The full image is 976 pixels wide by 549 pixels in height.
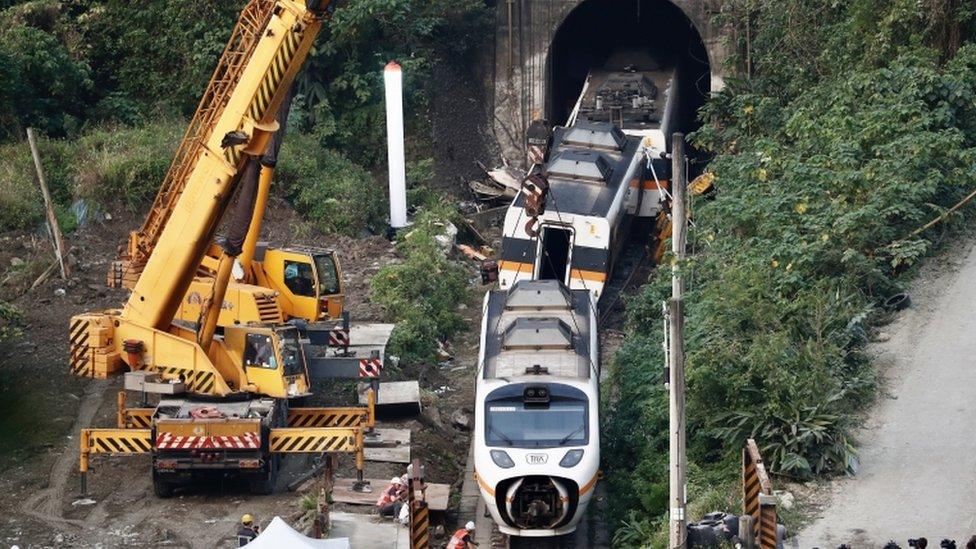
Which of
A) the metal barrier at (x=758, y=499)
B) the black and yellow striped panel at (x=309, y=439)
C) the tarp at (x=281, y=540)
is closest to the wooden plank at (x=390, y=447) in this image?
the black and yellow striped panel at (x=309, y=439)

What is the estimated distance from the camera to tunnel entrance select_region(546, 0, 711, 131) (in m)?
42.6

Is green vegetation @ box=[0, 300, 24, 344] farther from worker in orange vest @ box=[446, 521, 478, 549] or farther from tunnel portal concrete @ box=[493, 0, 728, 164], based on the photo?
tunnel portal concrete @ box=[493, 0, 728, 164]

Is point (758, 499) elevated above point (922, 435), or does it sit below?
above

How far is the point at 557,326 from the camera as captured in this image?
23281 millimetres

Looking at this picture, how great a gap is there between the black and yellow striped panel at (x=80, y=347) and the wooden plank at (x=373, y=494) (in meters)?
4.16

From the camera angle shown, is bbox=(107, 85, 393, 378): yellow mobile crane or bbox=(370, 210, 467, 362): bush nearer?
bbox=(107, 85, 393, 378): yellow mobile crane

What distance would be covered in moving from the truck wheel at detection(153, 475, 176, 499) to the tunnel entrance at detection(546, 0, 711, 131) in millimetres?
21690

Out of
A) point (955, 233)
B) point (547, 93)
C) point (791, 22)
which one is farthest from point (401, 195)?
point (955, 233)

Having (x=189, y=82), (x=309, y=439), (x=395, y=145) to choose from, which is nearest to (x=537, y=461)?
(x=309, y=439)

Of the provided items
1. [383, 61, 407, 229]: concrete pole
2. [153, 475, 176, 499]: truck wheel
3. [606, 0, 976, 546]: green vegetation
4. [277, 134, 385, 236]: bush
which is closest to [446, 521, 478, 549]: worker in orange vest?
[606, 0, 976, 546]: green vegetation

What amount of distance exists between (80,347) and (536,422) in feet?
23.3

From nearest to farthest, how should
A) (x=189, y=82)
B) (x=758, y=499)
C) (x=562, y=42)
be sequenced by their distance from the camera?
(x=758, y=499), (x=189, y=82), (x=562, y=42)

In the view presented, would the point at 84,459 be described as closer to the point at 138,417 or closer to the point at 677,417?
the point at 138,417

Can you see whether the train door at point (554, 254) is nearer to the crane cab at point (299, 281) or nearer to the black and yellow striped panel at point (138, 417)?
the crane cab at point (299, 281)
